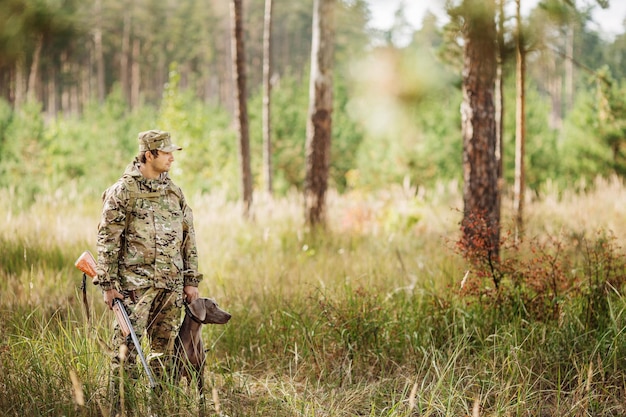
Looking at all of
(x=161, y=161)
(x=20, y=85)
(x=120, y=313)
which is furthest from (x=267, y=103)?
(x=20, y=85)

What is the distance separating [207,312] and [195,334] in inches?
6.2

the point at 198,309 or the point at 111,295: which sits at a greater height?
the point at 111,295

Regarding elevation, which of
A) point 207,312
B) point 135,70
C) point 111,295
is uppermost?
point 135,70

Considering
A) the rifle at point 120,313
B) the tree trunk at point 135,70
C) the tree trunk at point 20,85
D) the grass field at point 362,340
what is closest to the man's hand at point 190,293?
the rifle at point 120,313

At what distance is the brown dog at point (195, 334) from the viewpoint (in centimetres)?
368

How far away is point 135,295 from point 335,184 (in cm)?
1610

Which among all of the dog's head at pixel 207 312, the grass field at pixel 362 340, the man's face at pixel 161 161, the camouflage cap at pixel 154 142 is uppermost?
the camouflage cap at pixel 154 142

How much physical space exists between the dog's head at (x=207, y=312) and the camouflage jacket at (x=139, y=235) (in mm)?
225

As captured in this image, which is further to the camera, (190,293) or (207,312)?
(190,293)

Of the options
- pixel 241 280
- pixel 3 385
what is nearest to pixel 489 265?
pixel 241 280

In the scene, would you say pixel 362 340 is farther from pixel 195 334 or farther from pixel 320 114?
pixel 320 114

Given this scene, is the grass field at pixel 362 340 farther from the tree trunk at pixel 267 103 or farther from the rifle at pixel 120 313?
the tree trunk at pixel 267 103

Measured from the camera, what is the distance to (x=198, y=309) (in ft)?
12.1

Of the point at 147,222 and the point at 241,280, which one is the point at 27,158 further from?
the point at 147,222
